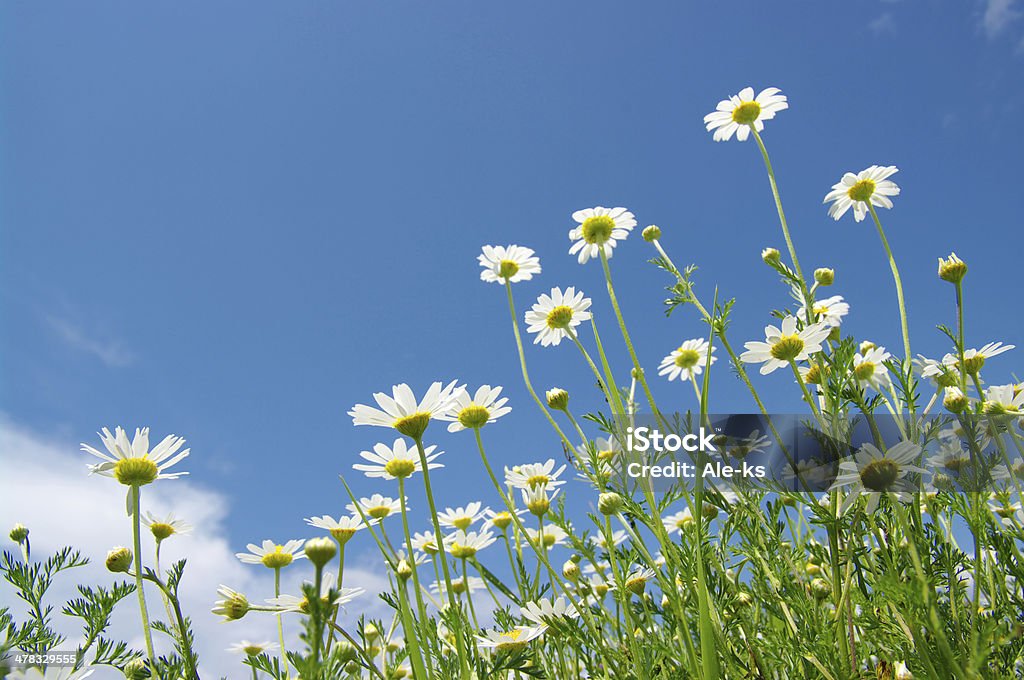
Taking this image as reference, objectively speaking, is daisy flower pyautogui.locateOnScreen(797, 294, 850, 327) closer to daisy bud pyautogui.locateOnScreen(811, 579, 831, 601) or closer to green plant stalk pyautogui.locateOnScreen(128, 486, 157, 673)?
daisy bud pyautogui.locateOnScreen(811, 579, 831, 601)

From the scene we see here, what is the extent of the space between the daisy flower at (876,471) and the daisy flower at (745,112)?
4.74 feet

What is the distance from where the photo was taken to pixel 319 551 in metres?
0.71

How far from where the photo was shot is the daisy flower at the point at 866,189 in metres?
2.35

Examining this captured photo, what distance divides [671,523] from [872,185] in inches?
58.6

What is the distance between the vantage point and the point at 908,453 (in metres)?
1.35

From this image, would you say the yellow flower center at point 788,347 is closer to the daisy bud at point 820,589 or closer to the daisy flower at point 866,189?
the daisy bud at point 820,589

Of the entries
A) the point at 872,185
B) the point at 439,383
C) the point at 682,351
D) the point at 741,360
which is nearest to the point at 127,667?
the point at 439,383

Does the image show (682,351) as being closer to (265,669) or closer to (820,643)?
(820,643)

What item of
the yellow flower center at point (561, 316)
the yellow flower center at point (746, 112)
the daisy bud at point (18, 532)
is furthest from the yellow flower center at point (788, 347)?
the daisy bud at point (18, 532)

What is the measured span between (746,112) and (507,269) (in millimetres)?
1063

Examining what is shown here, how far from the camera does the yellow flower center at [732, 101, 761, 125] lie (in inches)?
96.6

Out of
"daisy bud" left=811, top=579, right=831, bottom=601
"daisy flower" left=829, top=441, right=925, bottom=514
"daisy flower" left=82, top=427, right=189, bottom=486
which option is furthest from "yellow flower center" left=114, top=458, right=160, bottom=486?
"daisy bud" left=811, top=579, right=831, bottom=601

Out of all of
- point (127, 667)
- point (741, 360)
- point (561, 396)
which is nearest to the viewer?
point (127, 667)

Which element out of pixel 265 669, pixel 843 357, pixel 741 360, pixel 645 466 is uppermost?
pixel 741 360
